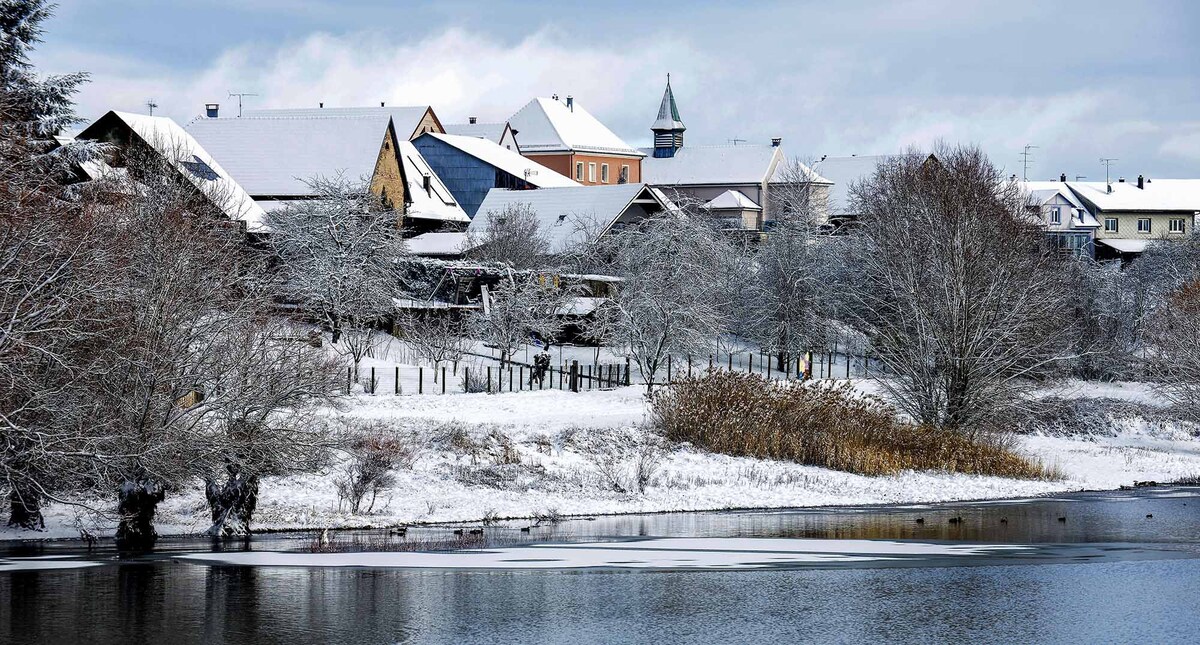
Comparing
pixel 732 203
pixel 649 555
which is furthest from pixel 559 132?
pixel 649 555

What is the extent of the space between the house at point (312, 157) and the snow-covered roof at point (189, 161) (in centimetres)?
391

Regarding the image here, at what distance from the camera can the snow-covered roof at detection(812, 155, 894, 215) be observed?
104 meters

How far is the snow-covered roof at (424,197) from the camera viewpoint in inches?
2923

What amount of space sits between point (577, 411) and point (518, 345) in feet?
62.7

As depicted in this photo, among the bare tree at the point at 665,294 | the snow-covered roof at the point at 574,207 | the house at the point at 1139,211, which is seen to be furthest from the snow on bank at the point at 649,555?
the house at the point at 1139,211

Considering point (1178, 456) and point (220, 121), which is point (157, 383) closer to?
point (1178, 456)

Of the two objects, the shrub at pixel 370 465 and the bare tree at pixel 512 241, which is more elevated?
the bare tree at pixel 512 241

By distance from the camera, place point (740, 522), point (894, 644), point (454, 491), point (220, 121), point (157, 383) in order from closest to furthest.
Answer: point (894, 644)
point (157, 383)
point (740, 522)
point (454, 491)
point (220, 121)

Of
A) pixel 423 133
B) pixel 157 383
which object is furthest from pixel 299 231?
pixel 423 133

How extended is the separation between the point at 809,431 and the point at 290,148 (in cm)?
4470

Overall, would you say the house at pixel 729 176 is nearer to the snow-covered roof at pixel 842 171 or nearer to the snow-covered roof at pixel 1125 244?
the snow-covered roof at pixel 842 171

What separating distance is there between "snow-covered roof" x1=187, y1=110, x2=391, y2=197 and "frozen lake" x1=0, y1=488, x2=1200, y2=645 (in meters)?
47.3

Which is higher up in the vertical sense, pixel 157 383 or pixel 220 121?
pixel 220 121

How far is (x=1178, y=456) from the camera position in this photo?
41.0 m
